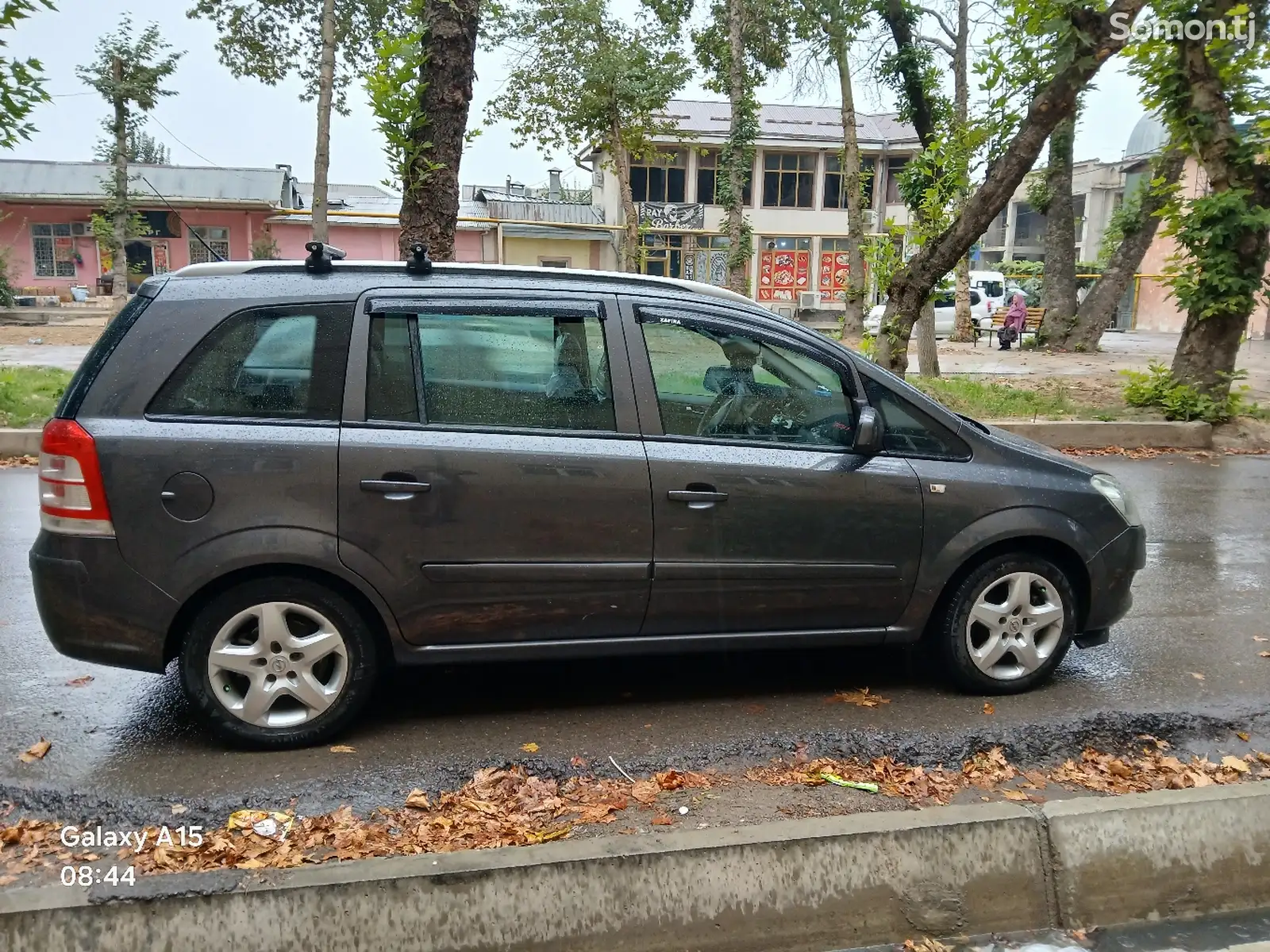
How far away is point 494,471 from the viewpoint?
3.97 m

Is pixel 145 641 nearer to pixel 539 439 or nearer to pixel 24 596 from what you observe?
pixel 539 439

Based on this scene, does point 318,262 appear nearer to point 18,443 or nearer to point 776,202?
point 18,443

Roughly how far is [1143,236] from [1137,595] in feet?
67.2

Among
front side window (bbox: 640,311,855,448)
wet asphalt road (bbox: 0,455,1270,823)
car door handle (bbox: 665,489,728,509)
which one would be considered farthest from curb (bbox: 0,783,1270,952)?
front side window (bbox: 640,311,855,448)

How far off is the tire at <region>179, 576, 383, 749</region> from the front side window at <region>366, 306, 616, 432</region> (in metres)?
0.75

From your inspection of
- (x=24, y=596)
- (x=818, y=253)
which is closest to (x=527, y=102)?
(x=818, y=253)

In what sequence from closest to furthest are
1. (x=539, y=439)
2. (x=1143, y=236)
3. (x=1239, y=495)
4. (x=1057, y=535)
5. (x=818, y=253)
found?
(x=539, y=439) → (x=1057, y=535) → (x=1239, y=495) → (x=1143, y=236) → (x=818, y=253)

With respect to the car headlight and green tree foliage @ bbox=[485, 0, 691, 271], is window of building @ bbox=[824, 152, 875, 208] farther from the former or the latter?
the car headlight

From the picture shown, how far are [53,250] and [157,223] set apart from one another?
4408 mm

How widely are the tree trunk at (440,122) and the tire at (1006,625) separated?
6.09m

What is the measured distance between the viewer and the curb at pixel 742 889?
278 cm

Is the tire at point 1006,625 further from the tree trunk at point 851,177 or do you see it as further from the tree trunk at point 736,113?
the tree trunk at point 736,113

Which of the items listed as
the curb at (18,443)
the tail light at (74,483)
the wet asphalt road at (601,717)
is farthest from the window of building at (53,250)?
the tail light at (74,483)

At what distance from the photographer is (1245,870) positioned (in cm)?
329
